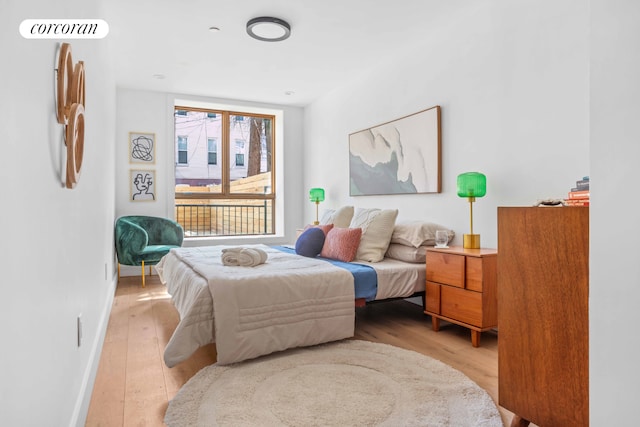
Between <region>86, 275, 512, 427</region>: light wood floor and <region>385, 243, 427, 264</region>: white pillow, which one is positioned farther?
<region>385, 243, 427, 264</region>: white pillow

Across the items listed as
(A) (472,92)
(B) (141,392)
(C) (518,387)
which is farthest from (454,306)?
(B) (141,392)

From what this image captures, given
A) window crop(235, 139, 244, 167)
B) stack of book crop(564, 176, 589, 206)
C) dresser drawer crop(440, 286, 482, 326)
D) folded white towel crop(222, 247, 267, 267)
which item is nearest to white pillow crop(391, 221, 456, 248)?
dresser drawer crop(440, 286, 482, 326)

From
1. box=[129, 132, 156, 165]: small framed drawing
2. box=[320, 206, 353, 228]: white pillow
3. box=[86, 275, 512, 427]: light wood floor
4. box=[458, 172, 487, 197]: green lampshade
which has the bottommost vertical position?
box=[86, 275, 512, 427]: light wood floor

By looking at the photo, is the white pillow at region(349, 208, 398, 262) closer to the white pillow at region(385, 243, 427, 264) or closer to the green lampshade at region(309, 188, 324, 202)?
the white pillow at region(385, 243, 427, 264)

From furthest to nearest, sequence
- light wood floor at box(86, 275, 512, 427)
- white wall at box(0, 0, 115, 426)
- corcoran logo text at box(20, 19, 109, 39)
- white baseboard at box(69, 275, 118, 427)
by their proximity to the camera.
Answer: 1. light wood floor at box(86, 275, 512, 427)
2. white baseboard at box(69, 275, 118, 427)
3. corcoran logo text at box(20, 19, 109, 39)
4. white wall at box(0, 0, 115, 426)

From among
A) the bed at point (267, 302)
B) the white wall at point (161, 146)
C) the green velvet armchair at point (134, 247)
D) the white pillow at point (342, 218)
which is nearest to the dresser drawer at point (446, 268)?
the bed at point (267, 302)

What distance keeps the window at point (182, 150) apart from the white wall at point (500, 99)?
3057 mm

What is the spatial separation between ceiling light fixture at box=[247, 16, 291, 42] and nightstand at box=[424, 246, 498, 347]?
2.28m

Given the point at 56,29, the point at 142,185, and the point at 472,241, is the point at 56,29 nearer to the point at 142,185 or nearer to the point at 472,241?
the point at 472,241

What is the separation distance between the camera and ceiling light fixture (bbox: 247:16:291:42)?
11.1 feet

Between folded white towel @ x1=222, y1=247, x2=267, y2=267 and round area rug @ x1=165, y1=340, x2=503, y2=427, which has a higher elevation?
folded white towel @ x1=222, y1=247, x2=267, y2=267

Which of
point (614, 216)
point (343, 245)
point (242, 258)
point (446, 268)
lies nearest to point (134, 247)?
point (242, 258)

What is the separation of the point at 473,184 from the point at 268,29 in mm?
2194

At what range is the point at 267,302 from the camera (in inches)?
95.0
